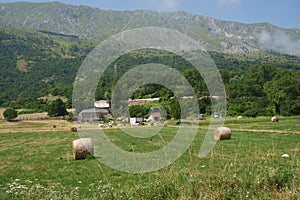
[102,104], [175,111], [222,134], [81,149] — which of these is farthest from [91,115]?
[81,149]

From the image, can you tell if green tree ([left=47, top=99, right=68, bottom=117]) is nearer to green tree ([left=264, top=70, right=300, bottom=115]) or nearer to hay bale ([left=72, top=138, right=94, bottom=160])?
green tree ([left=264, top=70, right=300, bottom=115])

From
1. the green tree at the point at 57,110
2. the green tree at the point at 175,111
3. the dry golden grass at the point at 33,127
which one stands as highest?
the green tree at the point at 57,110

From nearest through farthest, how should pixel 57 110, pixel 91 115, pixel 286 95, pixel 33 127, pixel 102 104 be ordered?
pixel 91 115
pixel 33 127
pixel 286 95
pixel 102 104
pixel 57 110

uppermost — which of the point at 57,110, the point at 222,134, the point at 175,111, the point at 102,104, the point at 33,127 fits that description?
the point at 102,104

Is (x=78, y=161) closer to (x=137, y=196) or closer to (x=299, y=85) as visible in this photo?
(x=137, y=196)

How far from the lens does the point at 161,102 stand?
77.2 m

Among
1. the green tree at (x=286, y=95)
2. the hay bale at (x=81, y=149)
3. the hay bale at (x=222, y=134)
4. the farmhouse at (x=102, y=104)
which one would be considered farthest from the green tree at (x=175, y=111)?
the hay bale at (x=81, y=149)

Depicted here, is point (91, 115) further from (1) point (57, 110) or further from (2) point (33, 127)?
(1) point (57, 110)

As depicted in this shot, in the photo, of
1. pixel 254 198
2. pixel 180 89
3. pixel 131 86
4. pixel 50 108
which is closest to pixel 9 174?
pixel 254 198

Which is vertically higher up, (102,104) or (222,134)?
(102,104)

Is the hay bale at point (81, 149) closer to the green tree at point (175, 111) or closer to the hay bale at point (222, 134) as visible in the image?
the hay bale at point (222, 134)

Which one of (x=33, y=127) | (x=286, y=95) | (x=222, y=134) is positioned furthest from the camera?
(x=286, y=95)

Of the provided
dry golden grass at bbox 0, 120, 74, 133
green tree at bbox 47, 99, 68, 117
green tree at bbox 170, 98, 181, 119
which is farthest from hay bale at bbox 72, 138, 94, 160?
green tree at bbox 47, 99, 68, 117

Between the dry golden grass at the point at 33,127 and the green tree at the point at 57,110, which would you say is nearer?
the dry golden grass at the point at 33,127
